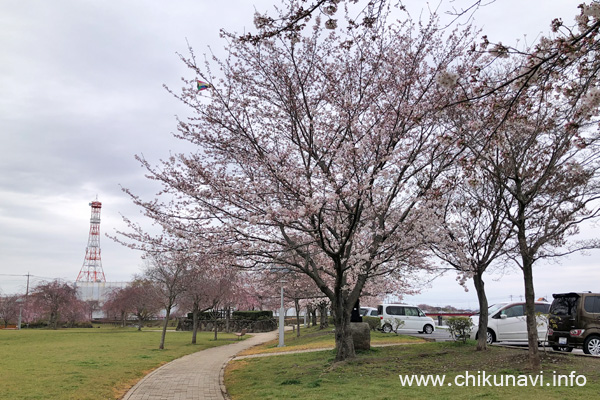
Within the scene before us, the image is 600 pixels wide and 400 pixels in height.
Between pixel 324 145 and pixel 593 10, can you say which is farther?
pixel 324 145

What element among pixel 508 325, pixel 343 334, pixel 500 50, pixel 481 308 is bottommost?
pixel 508 325

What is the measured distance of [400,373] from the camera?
9.29 metres

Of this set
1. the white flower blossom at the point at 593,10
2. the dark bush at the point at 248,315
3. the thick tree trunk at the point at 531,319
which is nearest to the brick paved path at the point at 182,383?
the thick tree trunk at the point at 531,319

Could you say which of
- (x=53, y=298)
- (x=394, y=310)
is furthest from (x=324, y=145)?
(x=53, y=298)

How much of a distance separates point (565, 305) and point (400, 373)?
5.42m

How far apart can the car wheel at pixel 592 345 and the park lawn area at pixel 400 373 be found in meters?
1.35

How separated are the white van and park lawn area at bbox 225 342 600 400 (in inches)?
394

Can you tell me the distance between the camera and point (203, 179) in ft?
32.2

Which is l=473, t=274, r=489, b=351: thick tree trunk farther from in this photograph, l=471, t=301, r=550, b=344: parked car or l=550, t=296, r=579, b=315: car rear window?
l=471, t=301, r=550, b=344: parked car

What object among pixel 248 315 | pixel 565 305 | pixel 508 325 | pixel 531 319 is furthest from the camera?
pixel 248 315

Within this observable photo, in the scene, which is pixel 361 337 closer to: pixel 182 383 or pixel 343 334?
pixel 343 334

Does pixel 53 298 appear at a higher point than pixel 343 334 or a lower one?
lower

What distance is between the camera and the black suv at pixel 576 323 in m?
10.9

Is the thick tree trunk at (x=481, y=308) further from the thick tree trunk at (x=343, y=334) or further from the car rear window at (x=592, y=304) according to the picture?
the thick tree trunk at (x=343, y=334)
